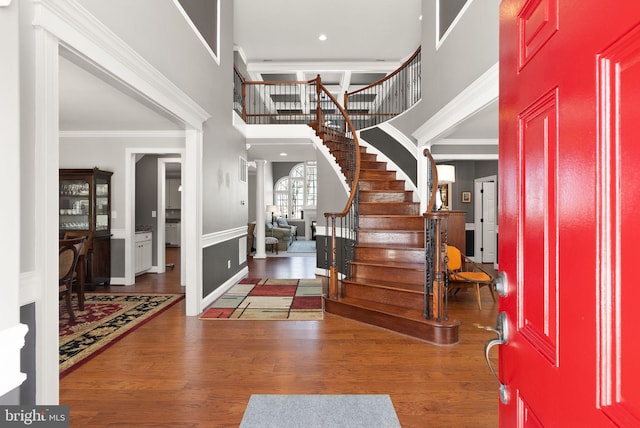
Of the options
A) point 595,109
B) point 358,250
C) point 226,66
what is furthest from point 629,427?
point 226,66

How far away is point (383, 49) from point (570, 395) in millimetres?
8614

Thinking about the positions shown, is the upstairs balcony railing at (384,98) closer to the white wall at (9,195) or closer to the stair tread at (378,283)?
the stair tread at (378,283)

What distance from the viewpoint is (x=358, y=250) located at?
4.49 meters

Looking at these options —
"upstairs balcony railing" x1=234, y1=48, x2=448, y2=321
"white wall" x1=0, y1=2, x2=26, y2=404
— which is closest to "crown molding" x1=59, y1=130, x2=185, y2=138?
"upstairs balcony railing" x1=234, y1=48, x2=448, y2=321

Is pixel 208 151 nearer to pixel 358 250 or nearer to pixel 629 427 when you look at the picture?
pixel 358 250

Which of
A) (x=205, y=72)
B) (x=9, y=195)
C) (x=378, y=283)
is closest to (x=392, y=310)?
(x=378, y=283)

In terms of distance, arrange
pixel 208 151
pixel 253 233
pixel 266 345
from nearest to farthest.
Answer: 1. pixel 266 345
2. pixel 208 151
3. pixel 253 233

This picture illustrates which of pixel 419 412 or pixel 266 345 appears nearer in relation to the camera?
pixel 419 412

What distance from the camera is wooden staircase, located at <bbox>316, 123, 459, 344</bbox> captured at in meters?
3.44

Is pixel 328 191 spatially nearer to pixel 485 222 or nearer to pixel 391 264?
pixel 391 264

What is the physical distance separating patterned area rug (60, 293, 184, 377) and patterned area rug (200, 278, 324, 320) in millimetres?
737

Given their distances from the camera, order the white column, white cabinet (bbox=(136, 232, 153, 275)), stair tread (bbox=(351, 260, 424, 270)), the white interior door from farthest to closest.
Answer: the white column → the white interior door → white cabinet (bbox=(136, 232, 153, 275)) → stair tread (bbox=(351, 260, 424, 270))

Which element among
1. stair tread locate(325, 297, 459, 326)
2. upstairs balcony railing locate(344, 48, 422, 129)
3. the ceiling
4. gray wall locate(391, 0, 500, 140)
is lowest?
stair tread locate(325, 297, 459, 326)

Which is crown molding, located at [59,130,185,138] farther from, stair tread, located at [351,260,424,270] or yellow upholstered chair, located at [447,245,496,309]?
yellow upholstered chair, located at [447,245,496,309]
